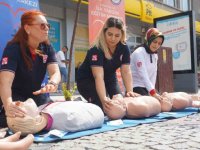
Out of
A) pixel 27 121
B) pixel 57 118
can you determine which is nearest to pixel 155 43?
pixel 57 118

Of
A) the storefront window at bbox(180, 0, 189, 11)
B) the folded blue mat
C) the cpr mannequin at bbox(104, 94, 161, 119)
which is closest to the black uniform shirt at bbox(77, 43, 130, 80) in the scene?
the cpr mannequin at bbox(104, 94, 161, 119)

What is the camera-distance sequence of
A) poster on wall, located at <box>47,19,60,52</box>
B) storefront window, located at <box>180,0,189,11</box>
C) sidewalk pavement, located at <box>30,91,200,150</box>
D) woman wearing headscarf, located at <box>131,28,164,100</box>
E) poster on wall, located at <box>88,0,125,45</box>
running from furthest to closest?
storefront window, located at <box>180,0,189,11</box> < poster on wall, located at <box>47,19,60,52</box> < poster on wall, located at <box>88,0,125,45</box> < woman wearing headscarf, located at <box>131,28,164,100</box> < sidewalk pavement, located at <box>30,91,200,150</box>

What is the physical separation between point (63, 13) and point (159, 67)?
16.5ft

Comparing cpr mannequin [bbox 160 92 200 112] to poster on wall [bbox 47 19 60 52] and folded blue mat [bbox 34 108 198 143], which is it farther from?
poster on wall [bbox 47 19 60 52]

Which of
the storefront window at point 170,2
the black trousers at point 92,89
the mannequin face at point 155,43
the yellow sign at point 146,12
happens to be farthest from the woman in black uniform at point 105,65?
the storefront window at point 170,2

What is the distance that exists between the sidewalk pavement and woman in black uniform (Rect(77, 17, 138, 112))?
79 cm

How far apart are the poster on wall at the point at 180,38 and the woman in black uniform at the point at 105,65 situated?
5584 millimetres

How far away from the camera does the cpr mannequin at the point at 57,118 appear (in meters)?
2.74

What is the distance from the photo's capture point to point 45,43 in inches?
136

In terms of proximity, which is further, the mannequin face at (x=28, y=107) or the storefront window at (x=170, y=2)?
the storefront window at (x=170, y=2)

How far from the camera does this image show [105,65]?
13.1 feet

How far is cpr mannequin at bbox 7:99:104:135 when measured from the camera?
2.74 metres

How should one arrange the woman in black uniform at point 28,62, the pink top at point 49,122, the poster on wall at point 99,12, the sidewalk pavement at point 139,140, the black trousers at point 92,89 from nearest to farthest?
1. the sidewalk pavement at point 139,140
2. the pink top at point 49,122
3. the woman in black uniform at point 28,62
4. the black trousers at point 92,89
5. the poster on wall at point 99,12

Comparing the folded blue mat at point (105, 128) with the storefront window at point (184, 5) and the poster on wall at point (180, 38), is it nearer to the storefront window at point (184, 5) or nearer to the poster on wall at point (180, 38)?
the poster on wall at point (180, 38)
